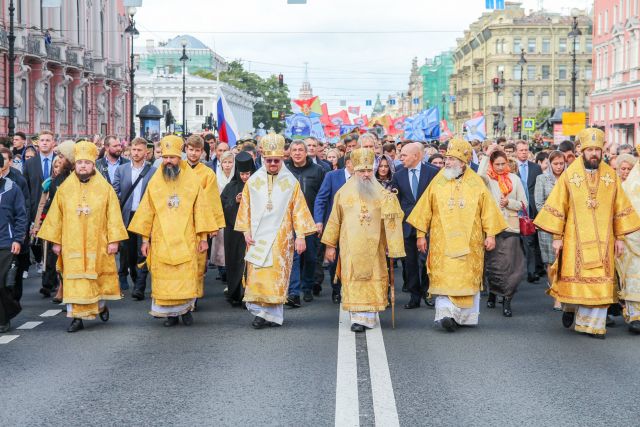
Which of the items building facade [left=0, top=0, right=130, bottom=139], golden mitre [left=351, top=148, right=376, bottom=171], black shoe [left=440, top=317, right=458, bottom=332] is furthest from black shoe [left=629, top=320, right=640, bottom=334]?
building facade [left=0, top=0, right=130, bottom=139]

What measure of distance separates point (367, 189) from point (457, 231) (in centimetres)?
95

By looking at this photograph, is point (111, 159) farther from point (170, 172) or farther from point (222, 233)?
point (170, 172)

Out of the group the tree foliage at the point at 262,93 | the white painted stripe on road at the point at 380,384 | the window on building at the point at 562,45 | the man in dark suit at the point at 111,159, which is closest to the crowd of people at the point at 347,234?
the white painted stripe on road at the point at 380,384

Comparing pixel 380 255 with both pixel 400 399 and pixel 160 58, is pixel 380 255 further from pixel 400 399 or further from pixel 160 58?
pixel 160 58

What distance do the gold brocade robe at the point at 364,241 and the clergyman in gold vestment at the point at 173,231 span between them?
1291 mm

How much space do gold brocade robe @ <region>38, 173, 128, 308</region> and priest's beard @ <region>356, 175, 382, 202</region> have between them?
7.63 ft

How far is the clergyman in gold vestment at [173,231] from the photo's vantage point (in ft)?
34.8

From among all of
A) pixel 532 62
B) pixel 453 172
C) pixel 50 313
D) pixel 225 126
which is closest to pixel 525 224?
pixel 453 172

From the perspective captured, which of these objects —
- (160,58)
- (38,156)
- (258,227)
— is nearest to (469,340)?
(258,227)

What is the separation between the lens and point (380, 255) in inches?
416

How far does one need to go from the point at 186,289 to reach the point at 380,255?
6.22 ft

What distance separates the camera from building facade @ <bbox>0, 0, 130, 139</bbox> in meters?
43.6

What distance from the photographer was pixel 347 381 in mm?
7930

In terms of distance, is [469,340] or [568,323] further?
[568,323]
